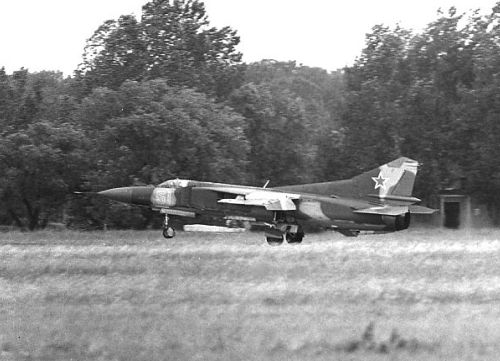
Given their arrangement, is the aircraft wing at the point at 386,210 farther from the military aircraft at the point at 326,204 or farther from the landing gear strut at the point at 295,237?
the landing gear strut at the point at 295,237

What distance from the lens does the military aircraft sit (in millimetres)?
26156

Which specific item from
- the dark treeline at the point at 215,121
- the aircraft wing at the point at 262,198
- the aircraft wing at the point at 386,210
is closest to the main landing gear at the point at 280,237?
the aircraft wing at the point at 262,198

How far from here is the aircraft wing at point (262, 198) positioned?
26875 mm

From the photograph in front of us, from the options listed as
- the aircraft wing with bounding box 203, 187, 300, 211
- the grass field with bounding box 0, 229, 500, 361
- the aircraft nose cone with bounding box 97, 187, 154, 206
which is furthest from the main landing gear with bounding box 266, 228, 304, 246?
the aircraft nose cone with bounding box 97, 187, 154, 206

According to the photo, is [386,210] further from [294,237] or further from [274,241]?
[274,241]

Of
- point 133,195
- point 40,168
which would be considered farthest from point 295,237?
point 40,168

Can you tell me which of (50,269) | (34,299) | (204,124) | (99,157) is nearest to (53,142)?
(99,157)

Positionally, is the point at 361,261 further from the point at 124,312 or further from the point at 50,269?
the point at 124,312

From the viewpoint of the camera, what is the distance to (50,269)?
17812mm

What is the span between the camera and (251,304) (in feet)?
41.6

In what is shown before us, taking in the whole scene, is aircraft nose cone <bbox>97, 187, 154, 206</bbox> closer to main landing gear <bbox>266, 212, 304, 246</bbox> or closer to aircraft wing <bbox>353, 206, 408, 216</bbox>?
main landing gear <bbox>266, 212, 304, 246</bbox>

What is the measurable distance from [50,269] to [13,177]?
23.3 metres

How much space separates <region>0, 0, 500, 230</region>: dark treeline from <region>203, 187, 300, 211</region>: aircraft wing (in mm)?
11254

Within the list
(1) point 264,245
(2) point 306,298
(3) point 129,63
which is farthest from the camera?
(3) point 129,63
